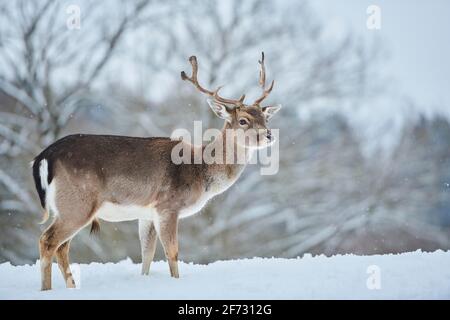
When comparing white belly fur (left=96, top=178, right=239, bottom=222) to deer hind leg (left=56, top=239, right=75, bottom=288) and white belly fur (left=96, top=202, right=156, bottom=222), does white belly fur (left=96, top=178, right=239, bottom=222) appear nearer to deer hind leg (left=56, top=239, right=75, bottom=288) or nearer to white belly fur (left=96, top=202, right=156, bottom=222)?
white belly fur (left=96, top=202, right=156, bottom=222)

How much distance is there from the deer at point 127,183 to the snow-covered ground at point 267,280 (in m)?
0.50

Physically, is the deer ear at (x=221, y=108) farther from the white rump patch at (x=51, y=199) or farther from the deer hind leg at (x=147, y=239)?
the white rump patch at (x=51, y=199)

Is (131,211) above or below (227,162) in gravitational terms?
below

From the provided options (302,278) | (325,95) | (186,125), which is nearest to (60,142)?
(302,278)

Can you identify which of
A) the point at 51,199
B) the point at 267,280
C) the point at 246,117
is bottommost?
the point at 267,280

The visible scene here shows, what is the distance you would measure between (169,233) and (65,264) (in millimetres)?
1261

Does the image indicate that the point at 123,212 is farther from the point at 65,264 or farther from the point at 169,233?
the point at 65,264

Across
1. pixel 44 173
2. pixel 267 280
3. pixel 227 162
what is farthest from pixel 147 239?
pixel 267 280

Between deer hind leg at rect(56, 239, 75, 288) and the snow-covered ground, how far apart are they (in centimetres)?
16

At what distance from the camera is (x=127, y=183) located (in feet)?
26.7

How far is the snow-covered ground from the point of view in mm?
6340

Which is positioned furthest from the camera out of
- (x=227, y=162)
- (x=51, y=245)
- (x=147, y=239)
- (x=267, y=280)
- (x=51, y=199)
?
(x=227, y=162)

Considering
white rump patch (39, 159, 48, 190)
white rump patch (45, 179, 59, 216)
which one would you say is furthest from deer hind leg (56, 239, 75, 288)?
white rump patch (39, 159, 48, 190)
